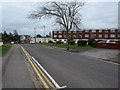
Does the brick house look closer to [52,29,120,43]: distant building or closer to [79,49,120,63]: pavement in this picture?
[52,29,120,43]: distant building

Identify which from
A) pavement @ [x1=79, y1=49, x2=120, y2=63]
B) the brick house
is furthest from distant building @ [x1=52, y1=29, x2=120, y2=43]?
pavement @ [x1=79, y1=49, x2=120, y2=63]

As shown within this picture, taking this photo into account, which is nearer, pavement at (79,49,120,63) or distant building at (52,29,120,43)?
pavement at (79,49,120,63)

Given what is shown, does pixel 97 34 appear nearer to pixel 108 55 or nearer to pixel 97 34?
pixel 97 34

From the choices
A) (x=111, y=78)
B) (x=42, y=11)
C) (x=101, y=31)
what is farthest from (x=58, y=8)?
(x=101, y=31)

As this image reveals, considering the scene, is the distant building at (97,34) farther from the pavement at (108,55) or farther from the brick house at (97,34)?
the pavement at (108,55)

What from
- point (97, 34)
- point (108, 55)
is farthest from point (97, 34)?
point (108, 55)

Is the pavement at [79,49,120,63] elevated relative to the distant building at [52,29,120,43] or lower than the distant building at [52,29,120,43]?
lower

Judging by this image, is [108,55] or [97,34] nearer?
[108,55]

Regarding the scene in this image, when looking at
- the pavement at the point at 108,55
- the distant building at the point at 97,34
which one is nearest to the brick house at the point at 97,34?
the distant building at the point at 97,34

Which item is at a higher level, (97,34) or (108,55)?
(97,34)

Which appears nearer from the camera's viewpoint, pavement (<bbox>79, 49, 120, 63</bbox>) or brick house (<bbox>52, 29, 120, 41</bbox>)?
pavement (<bbox>79, 49, 120, 63</bbox>)

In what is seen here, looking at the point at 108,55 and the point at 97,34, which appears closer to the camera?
the point at 108,55

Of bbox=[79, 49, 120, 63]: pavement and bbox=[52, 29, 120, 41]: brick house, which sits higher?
bbox=[52, 29, 120, 41]: brick house

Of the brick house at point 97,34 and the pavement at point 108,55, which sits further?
the brick house at point 97,34
